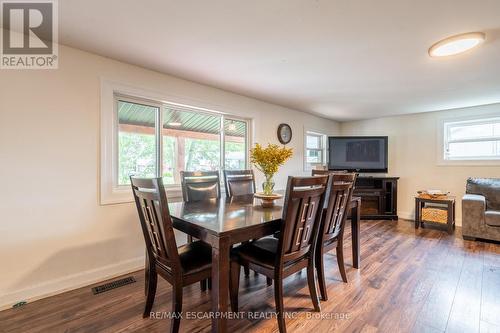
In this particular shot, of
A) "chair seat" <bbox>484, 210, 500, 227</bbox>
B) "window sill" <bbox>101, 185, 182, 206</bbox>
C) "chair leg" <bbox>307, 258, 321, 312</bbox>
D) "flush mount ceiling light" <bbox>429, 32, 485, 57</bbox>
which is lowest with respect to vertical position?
"chair leg" <bbox>307, 258, 321, 312</bbox>

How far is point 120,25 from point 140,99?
972 mm

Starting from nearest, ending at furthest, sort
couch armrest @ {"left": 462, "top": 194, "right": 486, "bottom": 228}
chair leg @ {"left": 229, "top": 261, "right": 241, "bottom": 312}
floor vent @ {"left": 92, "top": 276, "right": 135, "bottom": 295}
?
1. chair leg @ {"left": 229, "top": 261, "right": 241, "bottom": 312}
2. floor vent @ {"left": 92, "top": 276, "right": 135, "bottom": 295}
3. couch armrest @ {"left": 462, "top": 194, "right": 486, "bottom": 228}

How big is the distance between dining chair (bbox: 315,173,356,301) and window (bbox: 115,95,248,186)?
1.89 metres

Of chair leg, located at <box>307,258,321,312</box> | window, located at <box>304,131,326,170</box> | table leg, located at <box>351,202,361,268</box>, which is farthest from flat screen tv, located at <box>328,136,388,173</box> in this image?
chair leg, located at <box>307,258,321,312</box>

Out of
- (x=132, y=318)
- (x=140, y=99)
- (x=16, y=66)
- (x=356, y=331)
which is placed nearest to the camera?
(x=356, y=331)

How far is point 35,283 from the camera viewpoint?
205cm

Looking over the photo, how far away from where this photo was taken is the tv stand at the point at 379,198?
15.9 feet

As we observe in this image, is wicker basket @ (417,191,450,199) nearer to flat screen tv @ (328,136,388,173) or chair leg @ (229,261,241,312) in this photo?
flat screen tv @ (328,136,388,173)

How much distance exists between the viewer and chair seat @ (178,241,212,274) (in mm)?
1591

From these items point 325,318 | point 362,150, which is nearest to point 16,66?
point 325,318

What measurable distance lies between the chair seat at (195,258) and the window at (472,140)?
5020 mm

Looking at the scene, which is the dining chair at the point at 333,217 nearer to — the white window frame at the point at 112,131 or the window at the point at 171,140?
the window at the point at 171,140

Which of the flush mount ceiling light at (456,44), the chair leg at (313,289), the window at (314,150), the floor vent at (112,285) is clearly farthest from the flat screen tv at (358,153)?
the floor vent at (112,285)

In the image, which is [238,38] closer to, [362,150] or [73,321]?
[73,321]
